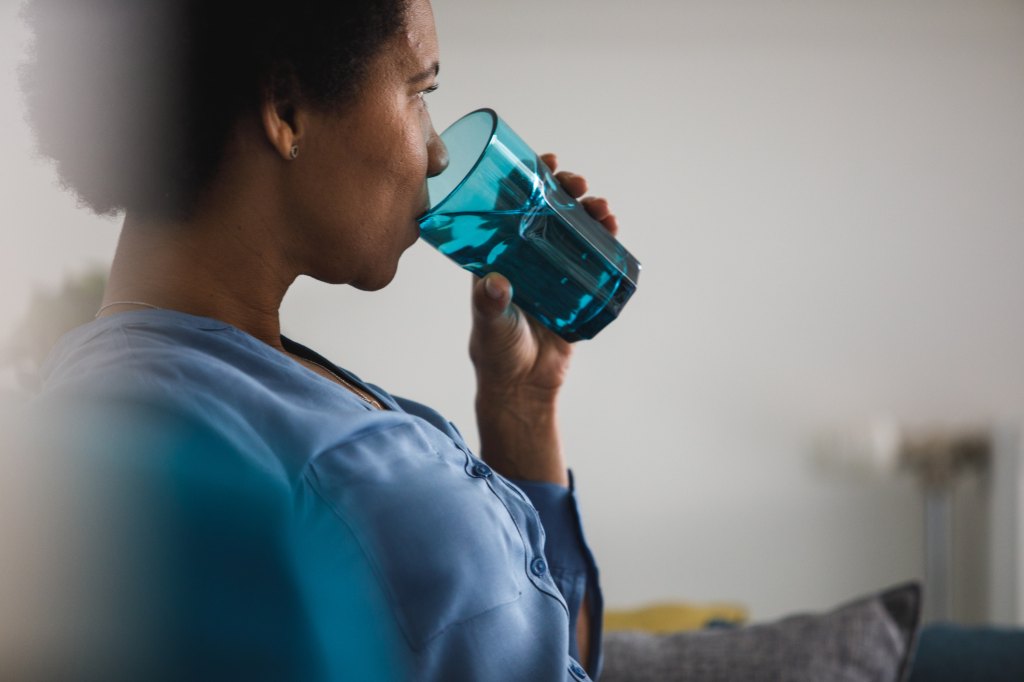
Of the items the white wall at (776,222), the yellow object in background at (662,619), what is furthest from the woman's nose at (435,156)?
the white wall at (776,222)

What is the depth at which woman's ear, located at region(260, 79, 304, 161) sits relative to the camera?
0.71m

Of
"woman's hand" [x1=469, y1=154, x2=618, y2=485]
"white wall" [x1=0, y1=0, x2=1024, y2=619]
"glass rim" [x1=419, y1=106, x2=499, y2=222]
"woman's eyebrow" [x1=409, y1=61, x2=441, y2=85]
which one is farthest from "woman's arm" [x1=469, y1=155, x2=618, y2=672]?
"white wall" [x1=0, y1=0, x2=1024, y2=619]

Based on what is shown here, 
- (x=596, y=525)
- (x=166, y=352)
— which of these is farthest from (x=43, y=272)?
(x=166, y=352)

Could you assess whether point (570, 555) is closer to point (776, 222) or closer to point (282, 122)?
point (282, 122)

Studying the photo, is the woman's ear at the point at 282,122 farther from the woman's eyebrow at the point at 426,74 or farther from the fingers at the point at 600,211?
the fingers at the point at 600,211

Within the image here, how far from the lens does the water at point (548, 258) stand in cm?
90

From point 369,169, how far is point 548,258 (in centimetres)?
24

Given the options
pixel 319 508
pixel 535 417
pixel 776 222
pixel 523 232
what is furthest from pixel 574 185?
pixel 776 222

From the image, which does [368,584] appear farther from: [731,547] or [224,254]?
[731,547]

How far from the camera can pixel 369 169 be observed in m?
0.75

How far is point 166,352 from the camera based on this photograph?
64cm

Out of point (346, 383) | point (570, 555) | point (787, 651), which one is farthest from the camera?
point (787, 651)

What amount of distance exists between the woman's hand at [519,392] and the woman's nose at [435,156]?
0.24m

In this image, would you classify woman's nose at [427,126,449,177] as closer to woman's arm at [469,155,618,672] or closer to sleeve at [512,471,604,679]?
woman's arm at [469,155,618,672]
